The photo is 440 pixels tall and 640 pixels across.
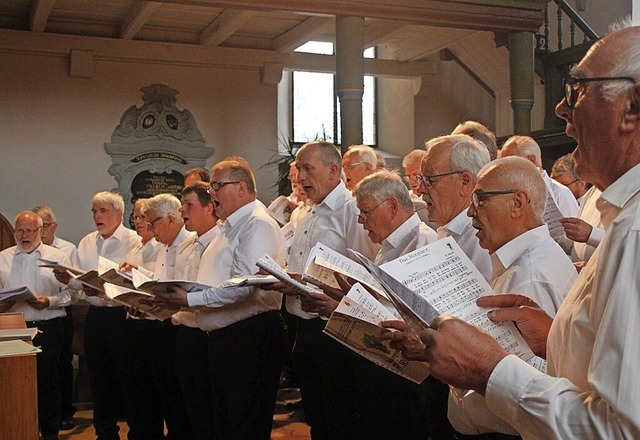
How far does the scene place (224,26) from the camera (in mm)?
9938

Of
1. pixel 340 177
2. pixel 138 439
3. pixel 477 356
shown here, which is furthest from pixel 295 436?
pixel 477 356

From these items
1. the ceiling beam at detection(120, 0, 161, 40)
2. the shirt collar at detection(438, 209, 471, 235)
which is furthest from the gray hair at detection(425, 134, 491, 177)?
the ceiling beam at detection(120, 0, 161, 40)

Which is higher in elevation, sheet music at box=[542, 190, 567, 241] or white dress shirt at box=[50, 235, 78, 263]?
sheet music at box=[542, 190, 567, 241]

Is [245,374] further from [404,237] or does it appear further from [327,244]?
[404,237]

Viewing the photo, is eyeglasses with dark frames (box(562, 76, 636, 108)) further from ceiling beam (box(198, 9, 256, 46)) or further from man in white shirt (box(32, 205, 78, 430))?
ceiling beam (box(198, 9, 256, 46))

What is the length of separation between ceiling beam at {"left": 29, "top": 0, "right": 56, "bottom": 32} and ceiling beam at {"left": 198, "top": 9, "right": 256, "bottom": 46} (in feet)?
6.53

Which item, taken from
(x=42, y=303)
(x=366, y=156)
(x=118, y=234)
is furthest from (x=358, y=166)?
(x=42, y=303)

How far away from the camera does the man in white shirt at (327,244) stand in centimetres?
407

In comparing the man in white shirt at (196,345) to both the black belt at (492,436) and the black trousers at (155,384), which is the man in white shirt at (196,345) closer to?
the black trousers at (155,384)

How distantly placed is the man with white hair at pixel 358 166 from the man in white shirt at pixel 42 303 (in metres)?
2.33

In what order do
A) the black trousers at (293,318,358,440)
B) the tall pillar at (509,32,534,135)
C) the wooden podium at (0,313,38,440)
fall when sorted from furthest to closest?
the tall pillar at (509,32,534,135) → the black trousers at (293,318,358,440) → the wooden podium at (0,313,38,440)

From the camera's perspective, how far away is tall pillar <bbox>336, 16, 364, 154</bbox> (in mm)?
8328

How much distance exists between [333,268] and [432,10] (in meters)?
6.25

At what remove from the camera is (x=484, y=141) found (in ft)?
12.2
